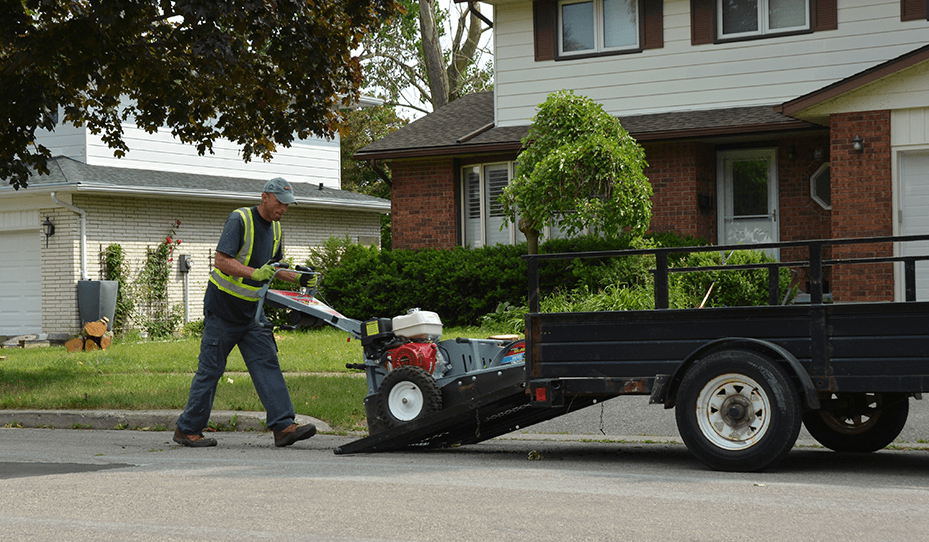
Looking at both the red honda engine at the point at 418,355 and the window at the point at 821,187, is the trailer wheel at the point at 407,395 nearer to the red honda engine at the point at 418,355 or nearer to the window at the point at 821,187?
the red honda engine at the point at 418,355

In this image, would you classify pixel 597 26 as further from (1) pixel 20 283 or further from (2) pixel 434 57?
(2) pixel 434 57

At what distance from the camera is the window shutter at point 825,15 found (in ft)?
55.9

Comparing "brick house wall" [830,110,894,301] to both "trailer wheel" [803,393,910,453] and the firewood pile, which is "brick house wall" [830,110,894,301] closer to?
"trailer wheel" [803,393,910,453]

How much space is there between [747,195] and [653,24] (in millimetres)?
3398

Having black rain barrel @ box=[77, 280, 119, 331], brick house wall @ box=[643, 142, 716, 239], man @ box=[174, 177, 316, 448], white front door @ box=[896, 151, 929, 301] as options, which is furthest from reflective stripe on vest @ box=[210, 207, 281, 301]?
black rain barrel @ box=[77, 280, 119, 331]

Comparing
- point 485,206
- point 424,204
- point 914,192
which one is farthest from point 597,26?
point 914,192

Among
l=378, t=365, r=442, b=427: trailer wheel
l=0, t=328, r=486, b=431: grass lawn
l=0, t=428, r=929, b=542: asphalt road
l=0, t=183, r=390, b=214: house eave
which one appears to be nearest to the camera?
l=0, t=428, r=929, b=542: asphalt road

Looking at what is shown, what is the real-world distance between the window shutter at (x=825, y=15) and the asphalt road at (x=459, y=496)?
1107cm

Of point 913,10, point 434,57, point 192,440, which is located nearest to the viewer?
point 192,440

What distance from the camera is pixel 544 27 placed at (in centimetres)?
1922

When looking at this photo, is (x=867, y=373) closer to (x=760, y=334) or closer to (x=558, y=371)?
(x=760, y=334)

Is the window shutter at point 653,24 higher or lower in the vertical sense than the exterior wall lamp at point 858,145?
higher

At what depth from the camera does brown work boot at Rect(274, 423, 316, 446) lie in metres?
8.34

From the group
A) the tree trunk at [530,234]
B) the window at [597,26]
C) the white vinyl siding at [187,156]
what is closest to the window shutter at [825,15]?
the window at [597,26]
